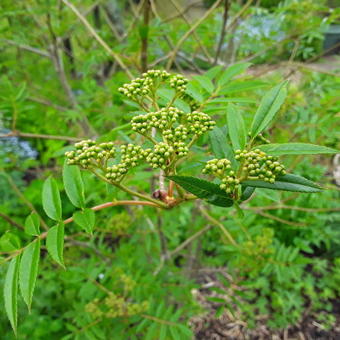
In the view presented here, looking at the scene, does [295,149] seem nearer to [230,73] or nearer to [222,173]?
[222,173]

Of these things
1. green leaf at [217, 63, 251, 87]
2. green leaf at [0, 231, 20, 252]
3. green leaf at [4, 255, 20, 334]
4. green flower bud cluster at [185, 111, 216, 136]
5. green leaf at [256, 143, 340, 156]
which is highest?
green leaf at [217, 63, 251, 87]

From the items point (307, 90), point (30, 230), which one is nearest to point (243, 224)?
point (30, 230)

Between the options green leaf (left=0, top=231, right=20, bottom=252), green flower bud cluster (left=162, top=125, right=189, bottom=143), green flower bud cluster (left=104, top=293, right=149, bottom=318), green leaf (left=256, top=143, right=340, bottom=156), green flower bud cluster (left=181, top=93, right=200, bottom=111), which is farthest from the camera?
green flower bud cluster (left=104, top=293, right=149, bottom=318)

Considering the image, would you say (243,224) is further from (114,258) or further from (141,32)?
(141,32)

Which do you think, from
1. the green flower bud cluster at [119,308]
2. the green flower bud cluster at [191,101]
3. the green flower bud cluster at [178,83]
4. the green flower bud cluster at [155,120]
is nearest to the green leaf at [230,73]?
the green flower bud cluster at [191,101]

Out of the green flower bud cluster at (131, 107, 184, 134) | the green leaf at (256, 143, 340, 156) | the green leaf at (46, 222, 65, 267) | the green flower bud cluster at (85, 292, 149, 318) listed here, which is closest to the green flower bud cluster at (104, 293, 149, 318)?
the green flower bud cluster at (85, 292, 149, 318)

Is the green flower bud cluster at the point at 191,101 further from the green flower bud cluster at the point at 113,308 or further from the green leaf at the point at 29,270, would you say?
the green flower bud cluster at the point at 113,308

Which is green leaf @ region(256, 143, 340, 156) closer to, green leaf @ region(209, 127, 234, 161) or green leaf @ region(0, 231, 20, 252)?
green leaf @ region(209, 127, 234, 161)
